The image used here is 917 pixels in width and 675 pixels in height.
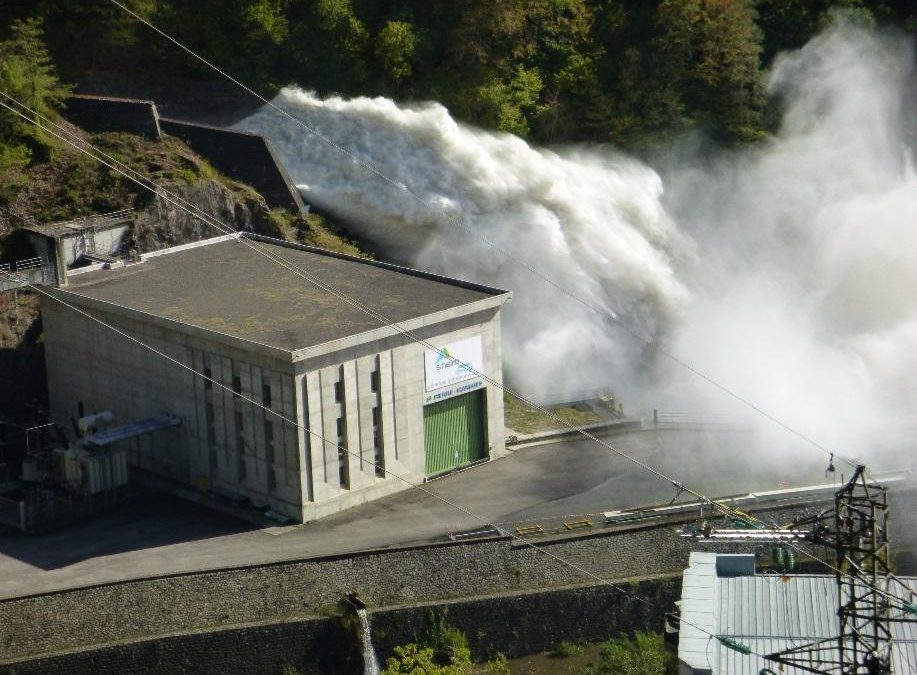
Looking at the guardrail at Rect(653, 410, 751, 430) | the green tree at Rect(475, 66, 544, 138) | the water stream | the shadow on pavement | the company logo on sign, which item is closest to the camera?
the water stream

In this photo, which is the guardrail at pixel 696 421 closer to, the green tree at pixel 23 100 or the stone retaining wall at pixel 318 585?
the stone retaining wall at pixel 318 585

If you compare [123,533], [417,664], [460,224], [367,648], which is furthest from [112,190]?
[417,664]

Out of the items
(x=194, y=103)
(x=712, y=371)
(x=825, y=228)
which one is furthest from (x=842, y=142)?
(x=194, y=103)

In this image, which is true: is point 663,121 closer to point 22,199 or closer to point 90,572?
point 22,199

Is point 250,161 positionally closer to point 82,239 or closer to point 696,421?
A: point 82,239

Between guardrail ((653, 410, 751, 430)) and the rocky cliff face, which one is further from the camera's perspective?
the rocky cliff face

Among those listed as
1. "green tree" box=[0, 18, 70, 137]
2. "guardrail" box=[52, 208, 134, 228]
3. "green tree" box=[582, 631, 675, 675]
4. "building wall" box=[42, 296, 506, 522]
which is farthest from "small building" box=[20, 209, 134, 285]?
"green tree" box=[582, 631, 675, 675]

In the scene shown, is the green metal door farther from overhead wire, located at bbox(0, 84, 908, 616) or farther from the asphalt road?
overhead wire, located at bbox(0, 84, 908, 616)
